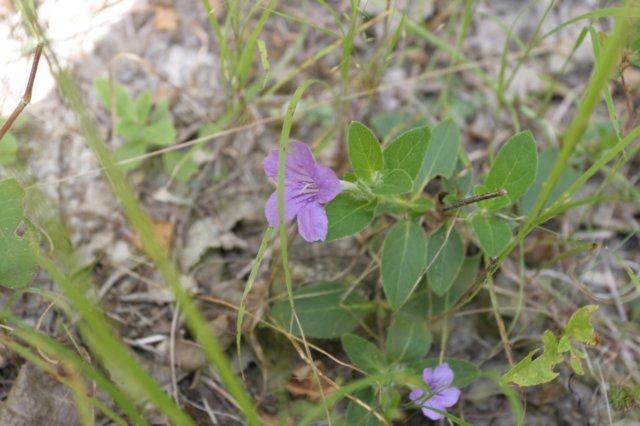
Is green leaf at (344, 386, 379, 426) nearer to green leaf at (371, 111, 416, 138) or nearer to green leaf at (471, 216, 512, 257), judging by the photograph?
green leaf at (471, 216, 512, 257)

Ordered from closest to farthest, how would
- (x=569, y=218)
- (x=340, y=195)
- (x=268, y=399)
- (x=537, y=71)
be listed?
(x=340, y=195) → (x=268, y=399) → (x=569, y=218) → (x=537, y=71)

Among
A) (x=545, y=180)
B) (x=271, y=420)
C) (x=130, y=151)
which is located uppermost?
(x=130, y=151)

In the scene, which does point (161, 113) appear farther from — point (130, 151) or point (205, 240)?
point (205, 240)

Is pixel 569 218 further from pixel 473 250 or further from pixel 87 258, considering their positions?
pixel 87 258

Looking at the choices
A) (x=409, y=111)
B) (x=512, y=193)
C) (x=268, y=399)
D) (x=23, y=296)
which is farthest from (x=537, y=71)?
(x=23, y=296)

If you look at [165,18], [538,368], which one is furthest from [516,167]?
[165,18]
